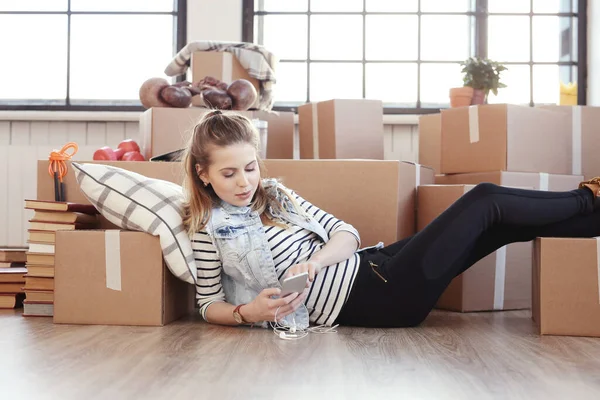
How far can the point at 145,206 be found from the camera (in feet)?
5.97

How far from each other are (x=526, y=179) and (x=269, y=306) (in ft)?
3.48

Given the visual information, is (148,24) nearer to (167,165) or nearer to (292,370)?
(167,165)

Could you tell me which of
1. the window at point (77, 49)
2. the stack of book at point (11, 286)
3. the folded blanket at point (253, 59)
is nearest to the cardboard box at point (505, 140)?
the folded blanket at point (253, 59)

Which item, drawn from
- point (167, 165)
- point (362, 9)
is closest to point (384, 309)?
point (167, 165)

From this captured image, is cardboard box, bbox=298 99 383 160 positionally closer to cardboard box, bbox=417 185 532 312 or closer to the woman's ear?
cardboard box, bbox=417 185 532 312

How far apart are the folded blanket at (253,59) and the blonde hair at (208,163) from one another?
0.90m

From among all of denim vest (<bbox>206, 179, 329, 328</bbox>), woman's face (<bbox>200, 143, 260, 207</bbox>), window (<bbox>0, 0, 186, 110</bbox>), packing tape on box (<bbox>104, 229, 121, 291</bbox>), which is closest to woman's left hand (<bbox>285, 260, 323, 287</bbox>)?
denim vest (<bbox>206, 179, 329, 328</bbox>)

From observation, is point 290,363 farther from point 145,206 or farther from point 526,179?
point 526,179

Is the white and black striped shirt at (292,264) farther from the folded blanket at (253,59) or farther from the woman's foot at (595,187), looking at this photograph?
the folded blanket at (253,59)

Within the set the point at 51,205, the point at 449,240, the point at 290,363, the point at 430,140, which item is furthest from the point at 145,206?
the point at 430,140

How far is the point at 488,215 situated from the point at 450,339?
1.06 feet

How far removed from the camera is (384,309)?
179 centimetres

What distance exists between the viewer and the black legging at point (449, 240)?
1.73 m

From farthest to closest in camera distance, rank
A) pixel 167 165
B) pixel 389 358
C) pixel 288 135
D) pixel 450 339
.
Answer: pixel 288 135, pixel 167 165, pixel 450 339, pixel 389 358
